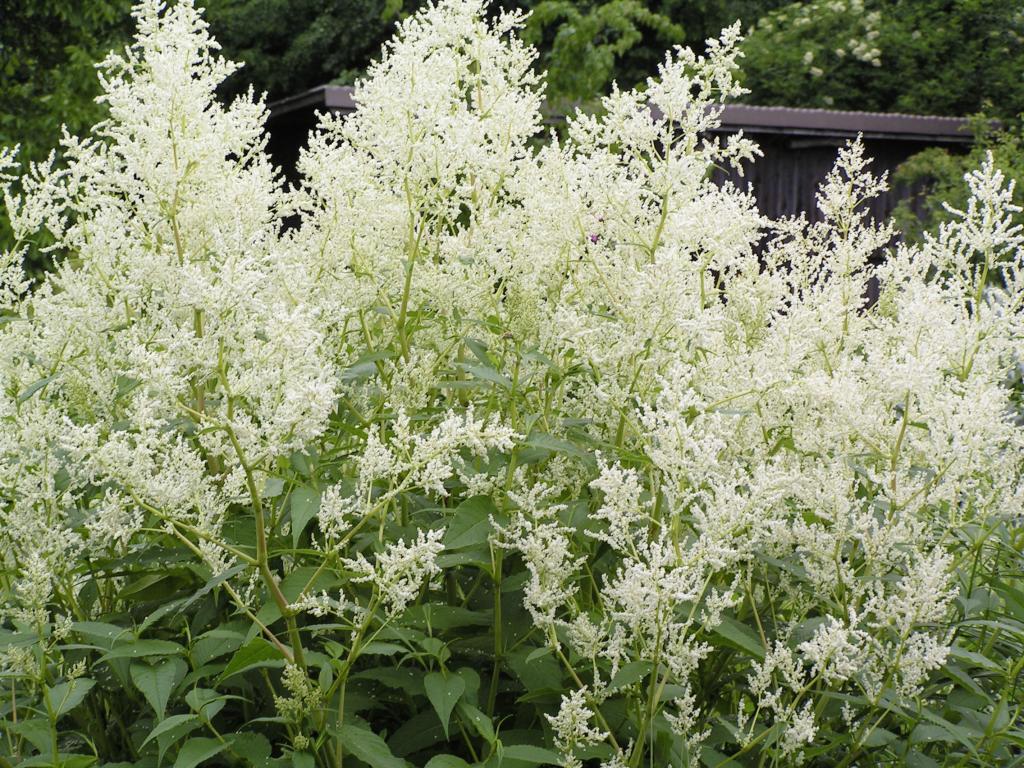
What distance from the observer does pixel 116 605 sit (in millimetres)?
2973

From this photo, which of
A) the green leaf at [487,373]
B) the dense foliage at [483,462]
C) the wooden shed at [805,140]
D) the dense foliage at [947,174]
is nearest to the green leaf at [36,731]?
the dense foliage at [483,462]

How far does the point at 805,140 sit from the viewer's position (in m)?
19.7

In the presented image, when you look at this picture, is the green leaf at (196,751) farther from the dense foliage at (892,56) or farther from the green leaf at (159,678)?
the dense foliage at (892,56)

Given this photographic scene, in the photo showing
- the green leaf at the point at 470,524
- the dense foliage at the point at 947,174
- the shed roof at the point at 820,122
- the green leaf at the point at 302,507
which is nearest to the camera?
the green leaf at the point at 302,507

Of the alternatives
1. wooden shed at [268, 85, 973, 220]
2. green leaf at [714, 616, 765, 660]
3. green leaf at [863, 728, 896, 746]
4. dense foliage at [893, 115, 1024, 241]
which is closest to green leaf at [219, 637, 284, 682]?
green leaf at [714, 616, 765, 660]

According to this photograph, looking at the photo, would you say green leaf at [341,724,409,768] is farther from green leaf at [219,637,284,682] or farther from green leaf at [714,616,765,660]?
green leaf at [714,616,765,660]

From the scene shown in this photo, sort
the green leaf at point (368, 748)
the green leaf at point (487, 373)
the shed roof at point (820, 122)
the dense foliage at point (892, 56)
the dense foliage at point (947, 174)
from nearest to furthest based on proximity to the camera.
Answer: the green leaf at point (368, 748), the green leaf at point (487, 373), the dense foliage at point (947, 174), the shed roof at point (820, 122), the dense foliage at point (892, 56)

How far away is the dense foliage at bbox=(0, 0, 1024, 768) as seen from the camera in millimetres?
2270

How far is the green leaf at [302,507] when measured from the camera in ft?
7.71

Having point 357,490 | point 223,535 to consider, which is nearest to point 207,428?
point 357,490

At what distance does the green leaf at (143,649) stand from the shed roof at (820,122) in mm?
15354

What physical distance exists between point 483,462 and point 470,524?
0.44 m

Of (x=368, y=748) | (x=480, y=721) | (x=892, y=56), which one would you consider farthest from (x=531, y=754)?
(x=892, y=56)

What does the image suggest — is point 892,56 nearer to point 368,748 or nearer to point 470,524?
point 470,524
